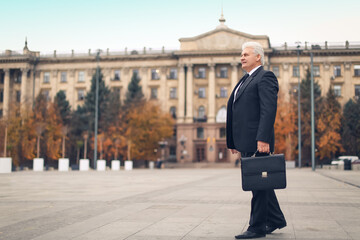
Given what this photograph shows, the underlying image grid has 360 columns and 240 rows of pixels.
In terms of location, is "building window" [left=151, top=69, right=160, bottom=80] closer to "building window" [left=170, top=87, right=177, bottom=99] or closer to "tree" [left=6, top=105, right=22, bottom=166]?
"building window" [left=170, top=87, right=177, bottom=99]

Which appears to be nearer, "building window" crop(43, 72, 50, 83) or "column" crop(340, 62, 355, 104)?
"column" crop(340, 62, 355, 104)

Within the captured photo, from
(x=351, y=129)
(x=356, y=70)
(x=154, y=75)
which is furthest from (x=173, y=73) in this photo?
(x=351, y=129)

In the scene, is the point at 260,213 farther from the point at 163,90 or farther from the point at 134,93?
the point at 163,90

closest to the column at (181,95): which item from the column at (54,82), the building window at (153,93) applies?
the building window at (153,93)

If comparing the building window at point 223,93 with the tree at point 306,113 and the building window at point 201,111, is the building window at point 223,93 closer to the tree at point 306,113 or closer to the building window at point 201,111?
the building window at point 201,111

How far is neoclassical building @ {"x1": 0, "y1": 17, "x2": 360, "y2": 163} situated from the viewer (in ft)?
235

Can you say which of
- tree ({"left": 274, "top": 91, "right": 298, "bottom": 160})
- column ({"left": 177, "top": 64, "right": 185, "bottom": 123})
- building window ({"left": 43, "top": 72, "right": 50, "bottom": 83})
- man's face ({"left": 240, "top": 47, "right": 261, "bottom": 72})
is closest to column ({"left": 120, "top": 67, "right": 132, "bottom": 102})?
column ({"left": 177, "top": 64, "right": 185, "bottom": 123})

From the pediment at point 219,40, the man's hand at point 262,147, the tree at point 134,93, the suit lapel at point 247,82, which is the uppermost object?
the pediment at point 219,40

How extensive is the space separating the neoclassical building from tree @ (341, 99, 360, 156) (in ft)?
30.3

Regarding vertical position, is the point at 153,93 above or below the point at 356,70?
below

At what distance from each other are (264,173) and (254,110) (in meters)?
0.84

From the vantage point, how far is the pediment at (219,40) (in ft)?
234

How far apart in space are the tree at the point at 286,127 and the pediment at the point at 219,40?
14725mm

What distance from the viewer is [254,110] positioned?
587cm
